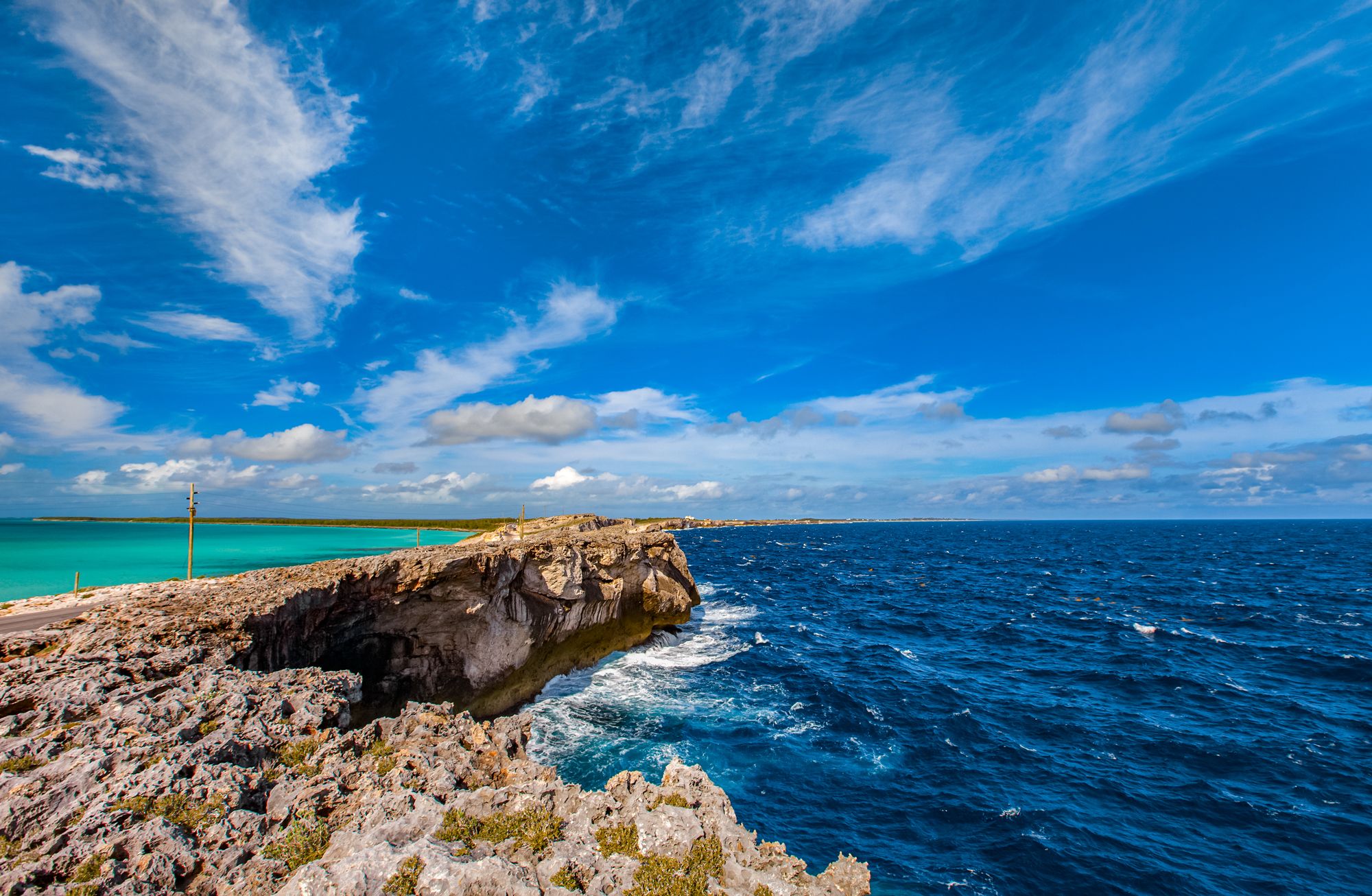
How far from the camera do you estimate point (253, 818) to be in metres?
9.16

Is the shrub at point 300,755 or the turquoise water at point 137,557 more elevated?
the turquoise water at point 137,557

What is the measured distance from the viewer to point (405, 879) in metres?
7.64

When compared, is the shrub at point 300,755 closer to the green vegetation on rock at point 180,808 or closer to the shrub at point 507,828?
the green vegetation on rock at point 180,808

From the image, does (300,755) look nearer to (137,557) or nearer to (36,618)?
(36,618)

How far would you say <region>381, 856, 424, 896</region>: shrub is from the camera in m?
7.47

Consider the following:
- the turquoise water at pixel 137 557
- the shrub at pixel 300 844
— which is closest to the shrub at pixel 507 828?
the shrub at pixel 300 844

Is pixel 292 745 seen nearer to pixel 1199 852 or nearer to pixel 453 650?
pixel 453 650

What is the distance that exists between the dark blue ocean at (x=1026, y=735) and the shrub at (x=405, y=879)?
12496 millimetres

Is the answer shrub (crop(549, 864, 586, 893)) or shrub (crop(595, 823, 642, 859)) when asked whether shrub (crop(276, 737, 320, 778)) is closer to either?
shrub (crop(549, 864, 586, 893))

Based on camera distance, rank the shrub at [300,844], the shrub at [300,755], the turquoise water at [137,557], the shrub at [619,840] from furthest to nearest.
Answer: the turquoise water at [137,557] → the shrub at [300,755] → the shrub at [619,840] → the shrub at [300,844]

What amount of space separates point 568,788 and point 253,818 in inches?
200

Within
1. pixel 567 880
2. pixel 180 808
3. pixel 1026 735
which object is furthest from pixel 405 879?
pixel 1026 735

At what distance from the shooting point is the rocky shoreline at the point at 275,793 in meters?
7.98

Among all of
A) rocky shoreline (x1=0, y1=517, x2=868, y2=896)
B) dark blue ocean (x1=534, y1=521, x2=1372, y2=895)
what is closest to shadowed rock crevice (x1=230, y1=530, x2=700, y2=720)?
rocky shoreline (x1=0, y1=517, x2=868, y2=896)
